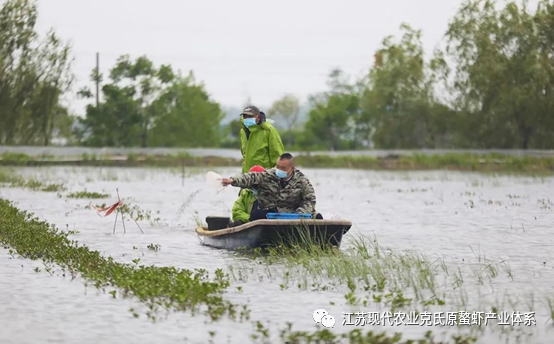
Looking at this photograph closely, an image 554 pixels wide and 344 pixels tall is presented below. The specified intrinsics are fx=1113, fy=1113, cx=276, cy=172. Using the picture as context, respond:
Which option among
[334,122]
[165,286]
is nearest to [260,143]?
[165,286]

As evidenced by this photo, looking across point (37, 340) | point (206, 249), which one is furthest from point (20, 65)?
point (37, 340)

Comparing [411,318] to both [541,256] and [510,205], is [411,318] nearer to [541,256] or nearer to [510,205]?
[541,256]

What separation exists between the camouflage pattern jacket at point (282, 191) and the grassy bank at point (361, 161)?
34098 mm

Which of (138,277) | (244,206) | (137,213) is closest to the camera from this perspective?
(138,277)

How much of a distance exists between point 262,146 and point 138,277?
4429 mm

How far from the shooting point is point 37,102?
57.3m

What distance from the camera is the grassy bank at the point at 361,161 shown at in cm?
5216

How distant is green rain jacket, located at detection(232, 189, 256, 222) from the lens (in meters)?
16.7

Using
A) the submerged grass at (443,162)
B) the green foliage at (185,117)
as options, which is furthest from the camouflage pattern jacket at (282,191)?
the green foliage at (185,117)

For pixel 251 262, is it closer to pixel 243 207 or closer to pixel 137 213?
pixel 243 207

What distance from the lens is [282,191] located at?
16172 mm

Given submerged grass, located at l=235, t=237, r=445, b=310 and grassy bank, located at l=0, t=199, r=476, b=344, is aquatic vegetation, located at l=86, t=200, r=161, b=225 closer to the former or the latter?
grassy bank, located at l=0, t=199, r=476, b=344

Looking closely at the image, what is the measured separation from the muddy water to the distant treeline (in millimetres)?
16438

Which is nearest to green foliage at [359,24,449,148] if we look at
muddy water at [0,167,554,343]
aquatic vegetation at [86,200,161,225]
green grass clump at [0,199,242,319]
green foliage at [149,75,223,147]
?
green foliage at [149,75,223,147]
